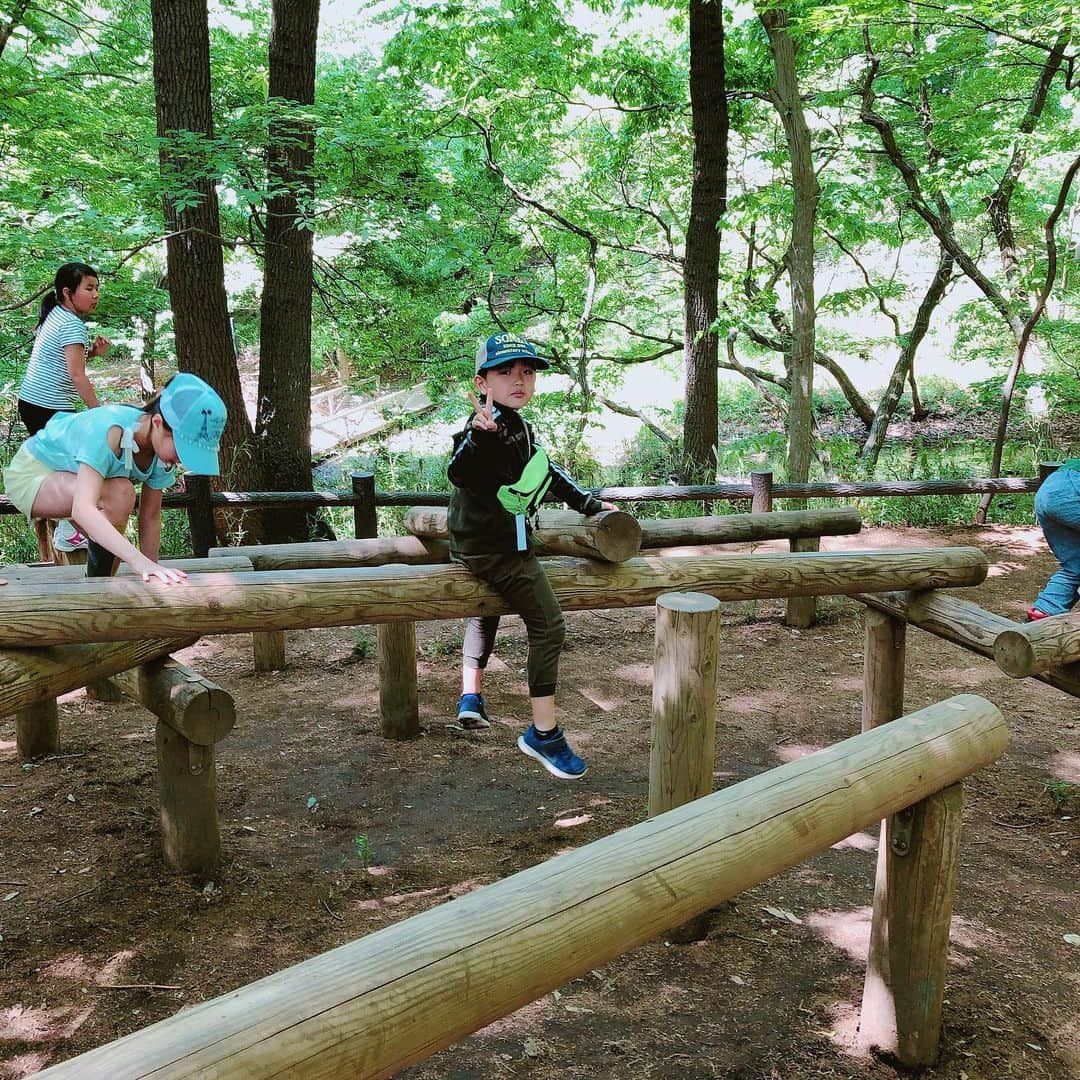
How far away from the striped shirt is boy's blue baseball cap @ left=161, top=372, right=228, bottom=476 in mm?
1554

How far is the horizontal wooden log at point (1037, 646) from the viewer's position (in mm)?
3318

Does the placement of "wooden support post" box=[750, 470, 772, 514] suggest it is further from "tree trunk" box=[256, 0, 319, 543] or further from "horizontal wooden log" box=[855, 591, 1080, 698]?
"tree trunk" box=[256, 0, 319, 543]

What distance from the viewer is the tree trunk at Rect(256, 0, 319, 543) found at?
7613 mm

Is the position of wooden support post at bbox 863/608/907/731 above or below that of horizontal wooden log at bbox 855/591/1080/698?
below

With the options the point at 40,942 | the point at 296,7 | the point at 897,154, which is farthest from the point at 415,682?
the point at 897,154

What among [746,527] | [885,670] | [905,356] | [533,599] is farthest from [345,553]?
[905,356]

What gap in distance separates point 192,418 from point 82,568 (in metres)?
1.01

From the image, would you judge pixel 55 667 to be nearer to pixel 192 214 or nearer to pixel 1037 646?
pixel 1037 646

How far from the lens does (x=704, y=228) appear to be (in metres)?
9.05

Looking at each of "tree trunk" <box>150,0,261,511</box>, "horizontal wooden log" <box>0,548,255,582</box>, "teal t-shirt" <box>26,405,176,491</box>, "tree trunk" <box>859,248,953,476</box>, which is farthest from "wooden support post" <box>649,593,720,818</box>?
"tree trunk" <box>859,248,953,476</box>

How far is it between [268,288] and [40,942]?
6.07 metres

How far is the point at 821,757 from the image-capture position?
7.31 feet

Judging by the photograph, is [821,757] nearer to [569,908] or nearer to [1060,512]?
[569,908]

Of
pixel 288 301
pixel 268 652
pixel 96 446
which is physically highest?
pixel 288 301
